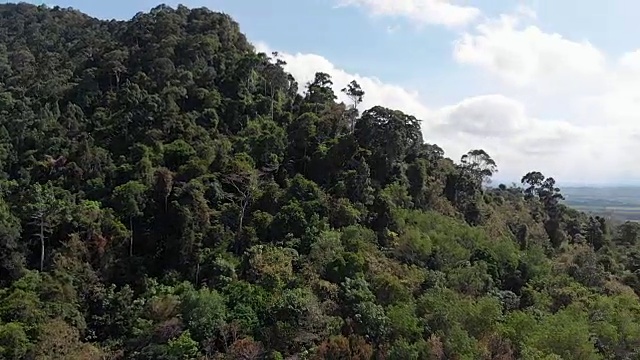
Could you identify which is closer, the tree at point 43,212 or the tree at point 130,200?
the tree at point 43,212

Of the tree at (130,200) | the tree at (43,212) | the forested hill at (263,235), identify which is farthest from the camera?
the tree at (130,200)

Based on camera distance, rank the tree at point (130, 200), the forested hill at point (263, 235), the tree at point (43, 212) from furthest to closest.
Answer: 1. the tree at point (130, 200)
2. the tree at point (43, 212)
3. the forested hill at point (263, 235)

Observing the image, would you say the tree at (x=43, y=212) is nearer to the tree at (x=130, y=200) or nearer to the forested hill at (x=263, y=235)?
the forested hill at (x=263, y=235)

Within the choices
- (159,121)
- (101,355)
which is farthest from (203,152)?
(101,355)

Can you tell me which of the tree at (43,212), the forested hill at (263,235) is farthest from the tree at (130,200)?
the tree at (43,212)

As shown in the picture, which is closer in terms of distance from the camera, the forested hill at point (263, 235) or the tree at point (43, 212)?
the forested hill at point (263, 235)

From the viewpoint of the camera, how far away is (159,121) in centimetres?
4125

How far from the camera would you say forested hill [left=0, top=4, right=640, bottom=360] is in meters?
25.4

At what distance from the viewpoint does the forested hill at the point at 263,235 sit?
2541cm

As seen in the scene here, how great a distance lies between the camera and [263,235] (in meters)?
32.4

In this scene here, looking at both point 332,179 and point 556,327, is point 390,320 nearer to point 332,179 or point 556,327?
point 556,327

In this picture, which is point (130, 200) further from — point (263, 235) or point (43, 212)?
point (263, 235)

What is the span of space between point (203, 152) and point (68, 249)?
1026 cm

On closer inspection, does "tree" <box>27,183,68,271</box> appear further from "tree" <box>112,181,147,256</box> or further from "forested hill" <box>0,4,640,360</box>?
"tree" <box>112,181,147,256</box>
